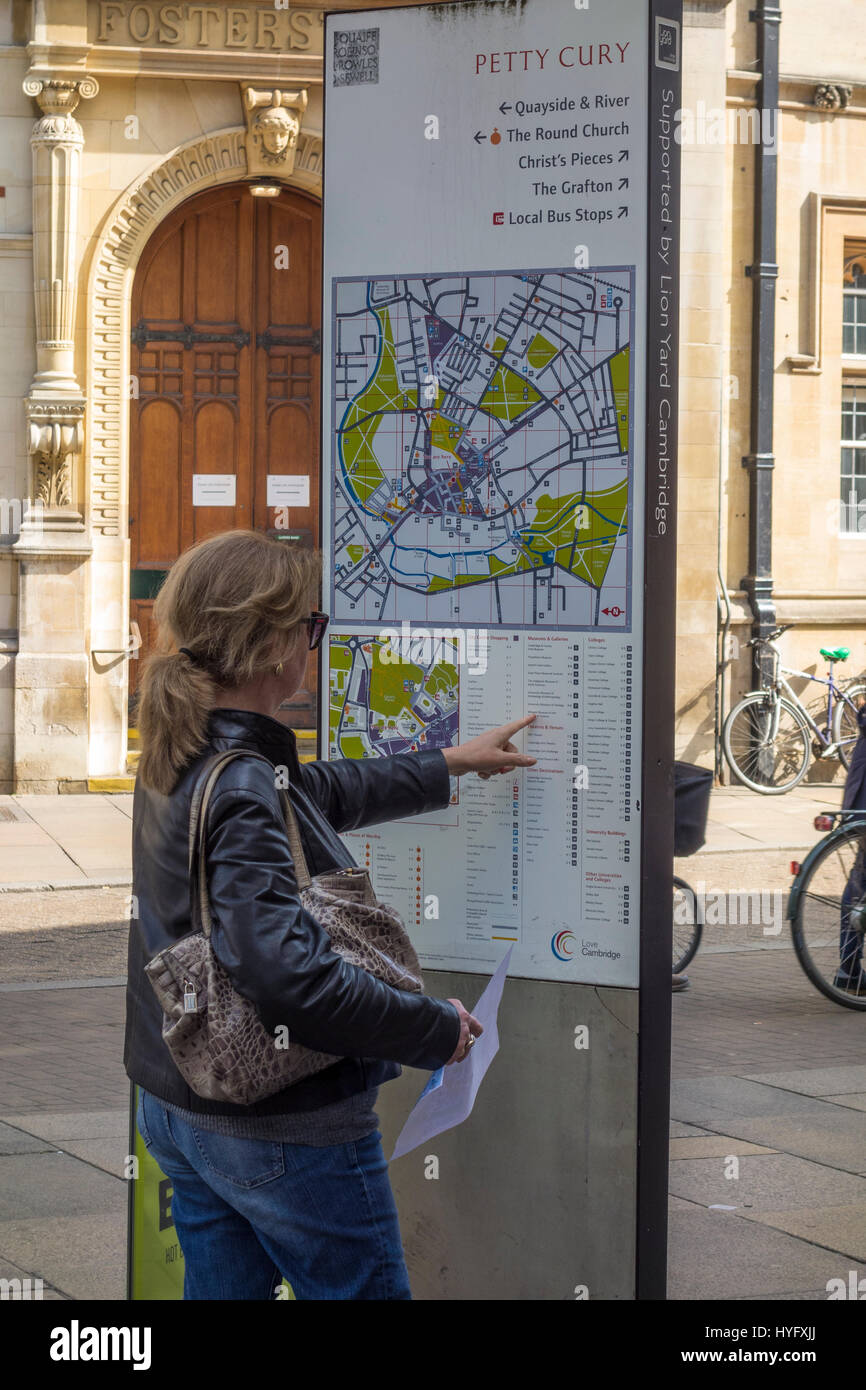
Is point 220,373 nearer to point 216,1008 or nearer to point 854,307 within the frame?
point 854,307

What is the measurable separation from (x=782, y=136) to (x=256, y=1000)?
45.7ft

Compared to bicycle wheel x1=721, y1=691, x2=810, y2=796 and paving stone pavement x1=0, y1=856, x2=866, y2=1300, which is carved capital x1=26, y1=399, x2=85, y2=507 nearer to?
paving stone pavement x1=0, y1=856, x2=866, y2=1300

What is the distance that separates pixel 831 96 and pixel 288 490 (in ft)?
19.5

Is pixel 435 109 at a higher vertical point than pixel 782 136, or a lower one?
lower

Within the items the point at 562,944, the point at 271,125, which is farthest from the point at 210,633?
the point at 271,125

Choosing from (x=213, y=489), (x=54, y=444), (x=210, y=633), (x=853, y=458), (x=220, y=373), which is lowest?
(x=210, y=633)

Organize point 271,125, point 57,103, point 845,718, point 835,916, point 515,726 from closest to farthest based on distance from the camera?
point 515,726 < point 835,916 < point 57,103 < point 271,125 < point 845,718

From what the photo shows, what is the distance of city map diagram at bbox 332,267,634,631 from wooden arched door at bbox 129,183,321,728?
10.3 m

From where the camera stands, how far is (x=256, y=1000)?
2.34 meters

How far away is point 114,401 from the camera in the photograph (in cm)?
1333

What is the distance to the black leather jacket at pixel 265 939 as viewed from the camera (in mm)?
2326
